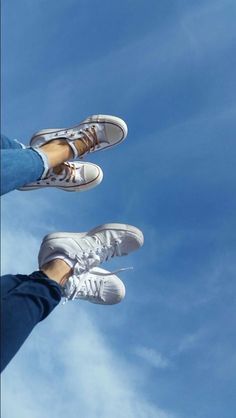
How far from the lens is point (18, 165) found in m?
2.87

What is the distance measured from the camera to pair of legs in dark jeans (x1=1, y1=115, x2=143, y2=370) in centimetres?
264

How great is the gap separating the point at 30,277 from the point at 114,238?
1133 mm

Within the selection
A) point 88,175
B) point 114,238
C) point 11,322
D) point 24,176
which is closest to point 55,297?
point 11,322

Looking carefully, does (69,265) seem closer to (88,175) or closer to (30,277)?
(30,277)

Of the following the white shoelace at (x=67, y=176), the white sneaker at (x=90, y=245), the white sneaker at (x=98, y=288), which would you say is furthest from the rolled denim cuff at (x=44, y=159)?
the white sneaker at (x=98, y=288)

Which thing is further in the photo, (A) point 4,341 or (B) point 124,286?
(B) point 124,286

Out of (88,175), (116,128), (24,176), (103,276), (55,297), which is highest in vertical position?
(116,128)

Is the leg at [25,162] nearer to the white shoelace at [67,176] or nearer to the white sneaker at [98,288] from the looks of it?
the white shoelace at [67,176]

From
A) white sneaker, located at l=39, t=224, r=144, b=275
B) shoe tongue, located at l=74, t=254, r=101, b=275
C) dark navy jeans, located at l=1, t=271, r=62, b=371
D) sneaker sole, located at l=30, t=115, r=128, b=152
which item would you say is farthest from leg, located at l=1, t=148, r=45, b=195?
sneaker sole, located at l=30, t=115, r=128, b=152

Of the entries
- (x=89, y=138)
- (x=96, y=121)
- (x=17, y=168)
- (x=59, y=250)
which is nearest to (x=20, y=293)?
(x=17, y=168)

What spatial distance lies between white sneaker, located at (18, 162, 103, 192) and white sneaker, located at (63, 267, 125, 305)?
30.0 inches

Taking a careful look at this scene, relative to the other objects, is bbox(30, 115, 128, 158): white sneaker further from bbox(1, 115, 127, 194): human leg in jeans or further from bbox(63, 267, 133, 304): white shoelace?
bbox(63, 267, 133, 304): white shoelace

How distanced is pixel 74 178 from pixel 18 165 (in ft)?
5.17

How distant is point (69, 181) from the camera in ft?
14.4
